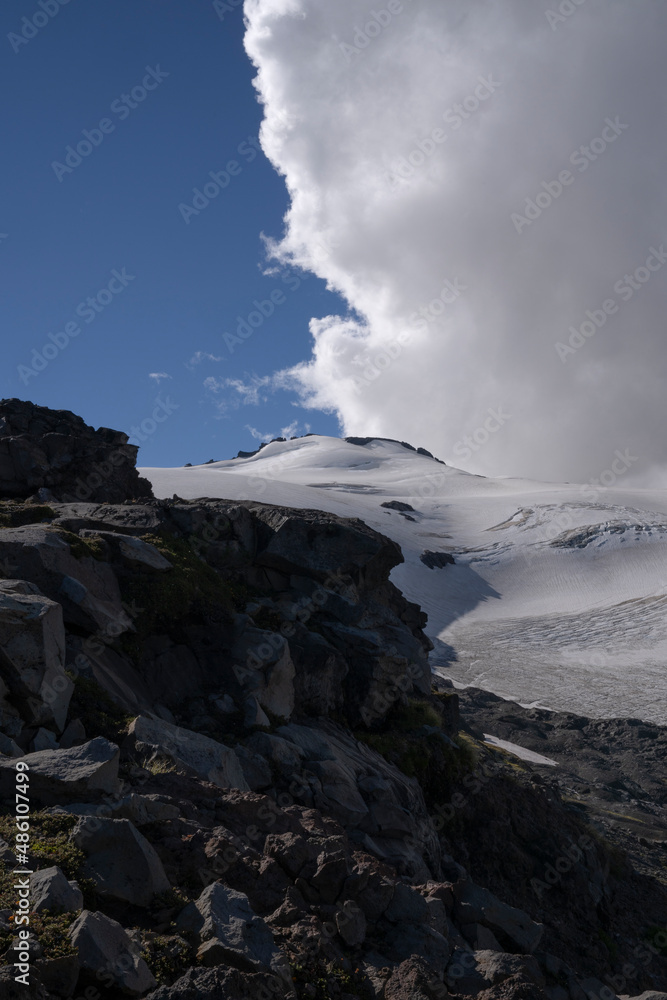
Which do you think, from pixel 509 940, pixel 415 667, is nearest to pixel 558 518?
pixel 415 667

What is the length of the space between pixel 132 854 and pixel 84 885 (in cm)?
39

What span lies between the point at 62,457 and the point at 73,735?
49.1ft

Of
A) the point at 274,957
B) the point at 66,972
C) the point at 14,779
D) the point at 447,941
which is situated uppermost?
the point at 14,779

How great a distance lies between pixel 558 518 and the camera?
89.1 meters

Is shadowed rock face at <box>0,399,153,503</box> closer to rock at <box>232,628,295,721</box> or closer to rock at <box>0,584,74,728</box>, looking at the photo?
rock at <box>232,628,295,721</box>

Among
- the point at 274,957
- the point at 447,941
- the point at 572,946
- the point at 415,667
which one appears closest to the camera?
the point at 274,957

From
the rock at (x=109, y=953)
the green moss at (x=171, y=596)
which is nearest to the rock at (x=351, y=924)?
the rock at (x=109, y=953)

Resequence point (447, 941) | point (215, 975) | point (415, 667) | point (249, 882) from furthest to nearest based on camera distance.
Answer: point (415, 667) < point (447, 941) < point (249, 882) < point (215, 975)

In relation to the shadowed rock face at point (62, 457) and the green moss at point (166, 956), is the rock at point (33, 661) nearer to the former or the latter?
the green moss at point (166, 956)

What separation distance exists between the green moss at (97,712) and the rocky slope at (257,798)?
0.11 ft

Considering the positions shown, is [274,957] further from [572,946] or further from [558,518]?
[558,518]

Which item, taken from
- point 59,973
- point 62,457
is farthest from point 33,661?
point 62,457

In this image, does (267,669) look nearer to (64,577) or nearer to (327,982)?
(64,577)

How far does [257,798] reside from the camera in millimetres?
7285
